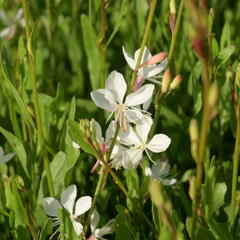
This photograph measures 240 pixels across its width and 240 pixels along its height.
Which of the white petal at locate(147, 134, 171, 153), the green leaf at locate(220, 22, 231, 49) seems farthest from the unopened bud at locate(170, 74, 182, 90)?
the green leaf at locate(220, 22, 231, 49)

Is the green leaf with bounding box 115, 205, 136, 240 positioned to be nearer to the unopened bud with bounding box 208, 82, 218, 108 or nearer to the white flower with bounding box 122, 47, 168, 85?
the white flower with bounding box 122, 47, 168, 85

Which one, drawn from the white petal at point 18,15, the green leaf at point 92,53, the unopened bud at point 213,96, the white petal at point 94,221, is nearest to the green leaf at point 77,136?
the white petal at point 94,221

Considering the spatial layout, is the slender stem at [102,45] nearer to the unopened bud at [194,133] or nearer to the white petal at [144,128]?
the white petal at [144,128]

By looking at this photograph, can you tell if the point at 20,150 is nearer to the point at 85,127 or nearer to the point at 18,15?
the point at 85,127

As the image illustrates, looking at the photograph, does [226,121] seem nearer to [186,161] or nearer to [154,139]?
[186,161]

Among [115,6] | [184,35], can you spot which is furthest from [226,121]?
[115,6]
